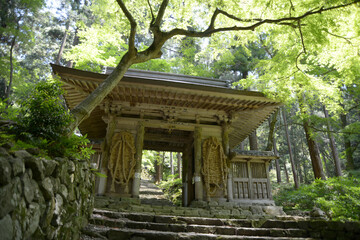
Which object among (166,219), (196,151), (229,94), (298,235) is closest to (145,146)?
(196,151)

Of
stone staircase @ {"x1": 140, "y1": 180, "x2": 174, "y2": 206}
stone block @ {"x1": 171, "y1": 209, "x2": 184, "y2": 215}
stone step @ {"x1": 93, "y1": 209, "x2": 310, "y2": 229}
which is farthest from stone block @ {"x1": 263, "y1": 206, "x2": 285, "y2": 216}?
stone staircase @ {"x1": 140, "y1": 180, "x2": 174, "y2": 206}

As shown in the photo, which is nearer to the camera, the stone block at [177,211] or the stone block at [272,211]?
the stone block at [177,211]

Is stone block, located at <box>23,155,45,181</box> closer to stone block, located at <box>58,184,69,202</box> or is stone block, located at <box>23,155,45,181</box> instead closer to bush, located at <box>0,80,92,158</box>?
bush, located at <box>0,80,92,158</box>

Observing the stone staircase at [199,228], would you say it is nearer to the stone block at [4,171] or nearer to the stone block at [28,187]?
the stone block at [28,187]

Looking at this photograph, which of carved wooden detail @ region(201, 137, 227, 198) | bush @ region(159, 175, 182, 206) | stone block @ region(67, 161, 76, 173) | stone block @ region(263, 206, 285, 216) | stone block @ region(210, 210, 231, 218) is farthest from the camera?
bush @ region(159, 175, 182, 206)

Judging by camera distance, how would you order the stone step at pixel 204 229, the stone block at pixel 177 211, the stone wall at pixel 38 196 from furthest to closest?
1. the stone block at pixel 177 211
2. the stone step at pixel 204 229
3. the stone wall at pixel 38 196

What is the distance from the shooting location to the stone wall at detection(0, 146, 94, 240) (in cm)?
194

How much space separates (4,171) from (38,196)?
0.77m

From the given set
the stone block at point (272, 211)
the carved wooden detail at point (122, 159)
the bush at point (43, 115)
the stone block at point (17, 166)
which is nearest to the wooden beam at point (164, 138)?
the carved wooden detail at point (122, 159)

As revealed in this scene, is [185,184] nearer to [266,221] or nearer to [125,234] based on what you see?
[266,221]

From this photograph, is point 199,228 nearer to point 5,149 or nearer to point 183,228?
point 183,228

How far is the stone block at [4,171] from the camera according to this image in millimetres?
1843

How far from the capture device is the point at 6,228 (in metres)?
1.88

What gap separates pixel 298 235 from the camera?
5438mm
